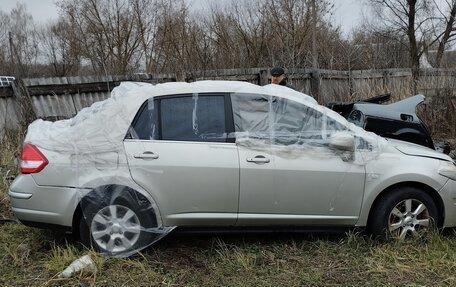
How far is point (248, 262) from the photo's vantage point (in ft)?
13.6

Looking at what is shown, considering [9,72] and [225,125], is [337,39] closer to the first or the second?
[9,72]

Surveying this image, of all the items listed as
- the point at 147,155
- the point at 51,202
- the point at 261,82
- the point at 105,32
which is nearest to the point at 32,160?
the point at 51,202

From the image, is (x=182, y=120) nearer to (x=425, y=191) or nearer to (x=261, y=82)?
(x=425, y=191)

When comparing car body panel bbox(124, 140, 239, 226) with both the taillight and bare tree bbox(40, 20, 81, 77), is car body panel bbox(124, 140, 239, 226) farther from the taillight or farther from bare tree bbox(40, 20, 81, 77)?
bare tree bbox(40, 20, 81, 77)

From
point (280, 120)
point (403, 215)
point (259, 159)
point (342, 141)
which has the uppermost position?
point (280, 120)

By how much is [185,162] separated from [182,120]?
416 mm

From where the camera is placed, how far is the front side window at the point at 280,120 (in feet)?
14.4

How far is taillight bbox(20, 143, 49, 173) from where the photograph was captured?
4176 millimetres

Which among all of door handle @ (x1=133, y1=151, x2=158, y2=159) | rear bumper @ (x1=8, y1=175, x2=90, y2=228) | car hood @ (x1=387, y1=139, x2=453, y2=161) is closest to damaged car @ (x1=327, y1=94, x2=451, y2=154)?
car hood @ (x1=387, y1=139, x2=453, y2=161)

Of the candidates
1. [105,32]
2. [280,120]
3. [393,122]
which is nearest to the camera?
[280,120]

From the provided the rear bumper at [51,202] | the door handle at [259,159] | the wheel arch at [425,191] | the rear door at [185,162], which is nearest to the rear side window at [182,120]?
the rear door at [185,162]

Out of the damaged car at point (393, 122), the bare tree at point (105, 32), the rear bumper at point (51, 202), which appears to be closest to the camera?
the rear bumper at point (51, 202)

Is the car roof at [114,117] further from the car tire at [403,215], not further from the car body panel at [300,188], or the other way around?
the car tire at [403,215]

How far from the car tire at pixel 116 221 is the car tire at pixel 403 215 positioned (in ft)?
6.86
